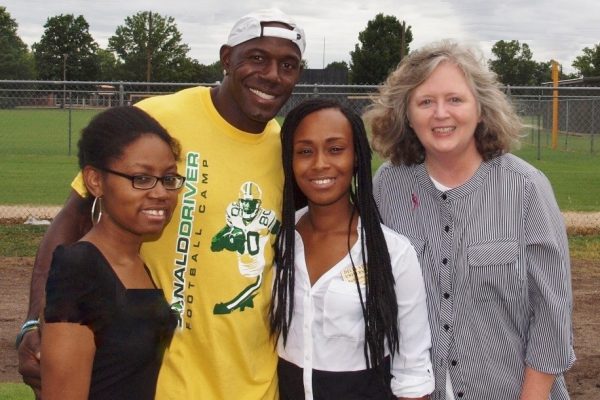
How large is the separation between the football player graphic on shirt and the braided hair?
0.07 metres

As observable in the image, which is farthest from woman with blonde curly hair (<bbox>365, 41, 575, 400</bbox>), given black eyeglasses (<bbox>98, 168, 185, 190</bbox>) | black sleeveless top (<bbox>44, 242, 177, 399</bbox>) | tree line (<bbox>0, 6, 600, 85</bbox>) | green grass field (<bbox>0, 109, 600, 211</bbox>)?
tree line (<bbox>0, 6, 600, 85</bbox>)

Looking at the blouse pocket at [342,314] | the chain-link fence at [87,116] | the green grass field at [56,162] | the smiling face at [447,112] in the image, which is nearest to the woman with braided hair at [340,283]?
the blouse pocket at [342,314]

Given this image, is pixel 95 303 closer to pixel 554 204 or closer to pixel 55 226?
pixel 55 226

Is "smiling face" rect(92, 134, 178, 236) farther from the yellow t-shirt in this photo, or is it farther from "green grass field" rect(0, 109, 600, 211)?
"green grass field" rect(0, 109, 600, 211)

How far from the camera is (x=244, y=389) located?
2.81 m

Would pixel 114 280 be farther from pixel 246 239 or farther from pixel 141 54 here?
pixel 141 54

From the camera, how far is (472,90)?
114 inches

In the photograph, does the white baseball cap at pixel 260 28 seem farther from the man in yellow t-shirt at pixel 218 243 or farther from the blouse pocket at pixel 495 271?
the blouse pocket at pixel 495 271

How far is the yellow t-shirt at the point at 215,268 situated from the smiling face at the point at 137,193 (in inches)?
12.4

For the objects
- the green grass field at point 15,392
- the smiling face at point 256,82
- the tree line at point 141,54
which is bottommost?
the green grass field at point 15,392

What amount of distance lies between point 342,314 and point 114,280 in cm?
77

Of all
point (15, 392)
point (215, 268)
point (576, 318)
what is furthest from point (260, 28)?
point (576, 318)

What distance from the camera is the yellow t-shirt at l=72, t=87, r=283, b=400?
9.08 feet

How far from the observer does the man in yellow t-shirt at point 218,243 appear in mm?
2768
